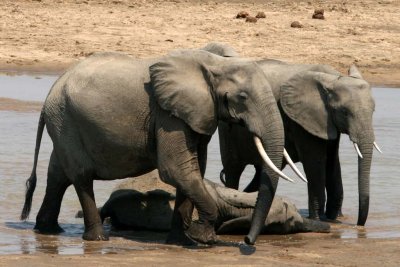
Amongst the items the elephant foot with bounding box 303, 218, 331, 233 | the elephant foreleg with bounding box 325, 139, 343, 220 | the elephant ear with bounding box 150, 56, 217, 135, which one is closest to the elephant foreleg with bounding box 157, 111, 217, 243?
the elephant ear with bounding box 150, 56, 217, 135

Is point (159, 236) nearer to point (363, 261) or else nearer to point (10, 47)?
point (363, 261)

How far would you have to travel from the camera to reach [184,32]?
2572 centimetres

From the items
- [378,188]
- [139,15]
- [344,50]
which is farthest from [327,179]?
[139,15]

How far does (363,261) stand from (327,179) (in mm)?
2815

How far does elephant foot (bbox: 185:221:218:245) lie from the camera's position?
9.84m

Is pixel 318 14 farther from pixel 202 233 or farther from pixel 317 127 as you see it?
pixel 202 233

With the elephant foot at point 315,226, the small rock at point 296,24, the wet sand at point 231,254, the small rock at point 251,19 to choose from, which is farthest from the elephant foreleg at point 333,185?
the small rock at point 251,19

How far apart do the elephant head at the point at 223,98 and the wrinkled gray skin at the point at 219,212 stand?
40.8 inches

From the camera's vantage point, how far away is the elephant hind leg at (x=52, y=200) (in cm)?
1052

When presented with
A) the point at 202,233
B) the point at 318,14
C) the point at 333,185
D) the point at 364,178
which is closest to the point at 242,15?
the point at 318,14

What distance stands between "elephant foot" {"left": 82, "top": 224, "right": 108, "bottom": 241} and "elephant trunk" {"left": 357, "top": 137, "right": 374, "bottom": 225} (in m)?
2.22

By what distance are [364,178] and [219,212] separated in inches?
53.2

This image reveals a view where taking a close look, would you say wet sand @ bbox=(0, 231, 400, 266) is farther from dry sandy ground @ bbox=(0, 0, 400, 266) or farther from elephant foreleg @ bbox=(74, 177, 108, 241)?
dry sandy ground @ bbox=(0, 0, 400, 266)

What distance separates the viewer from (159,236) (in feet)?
34.4
